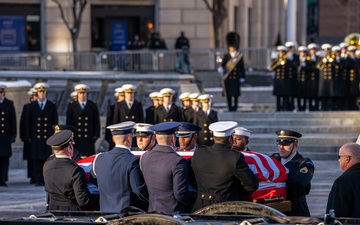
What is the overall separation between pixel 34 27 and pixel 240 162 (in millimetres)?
32188

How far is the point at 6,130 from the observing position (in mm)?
19531

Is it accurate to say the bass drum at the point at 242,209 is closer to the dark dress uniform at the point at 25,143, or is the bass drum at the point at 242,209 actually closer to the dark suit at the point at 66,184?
the dark suit at the point at 66,184

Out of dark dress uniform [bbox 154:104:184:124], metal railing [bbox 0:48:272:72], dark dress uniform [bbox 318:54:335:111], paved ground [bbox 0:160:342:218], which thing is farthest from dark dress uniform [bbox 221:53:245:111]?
metal railing [bbox 0:48:272:72]

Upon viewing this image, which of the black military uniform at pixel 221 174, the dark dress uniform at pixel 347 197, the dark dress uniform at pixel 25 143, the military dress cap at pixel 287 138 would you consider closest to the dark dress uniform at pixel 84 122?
the dark dress uniform at pixel 25 143

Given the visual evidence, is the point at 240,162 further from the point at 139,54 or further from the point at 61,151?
the point at 139,54

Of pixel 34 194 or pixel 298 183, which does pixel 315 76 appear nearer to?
pixel 34 194

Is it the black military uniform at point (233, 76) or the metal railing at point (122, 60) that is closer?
the black military uniform at point (233, 76)

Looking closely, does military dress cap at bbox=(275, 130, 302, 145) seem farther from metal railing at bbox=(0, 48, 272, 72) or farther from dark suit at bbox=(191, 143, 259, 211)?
metal railing at bbox=(0, 48, 272, 72)

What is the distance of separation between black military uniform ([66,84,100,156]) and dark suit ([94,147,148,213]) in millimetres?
8854

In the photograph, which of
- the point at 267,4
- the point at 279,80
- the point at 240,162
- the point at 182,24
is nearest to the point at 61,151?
the point at 240,162

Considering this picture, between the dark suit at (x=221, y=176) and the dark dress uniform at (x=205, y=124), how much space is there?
339 inches

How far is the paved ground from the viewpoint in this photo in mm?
15413

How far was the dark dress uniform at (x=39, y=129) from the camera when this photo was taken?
63.7ft

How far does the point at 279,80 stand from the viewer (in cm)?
2575
